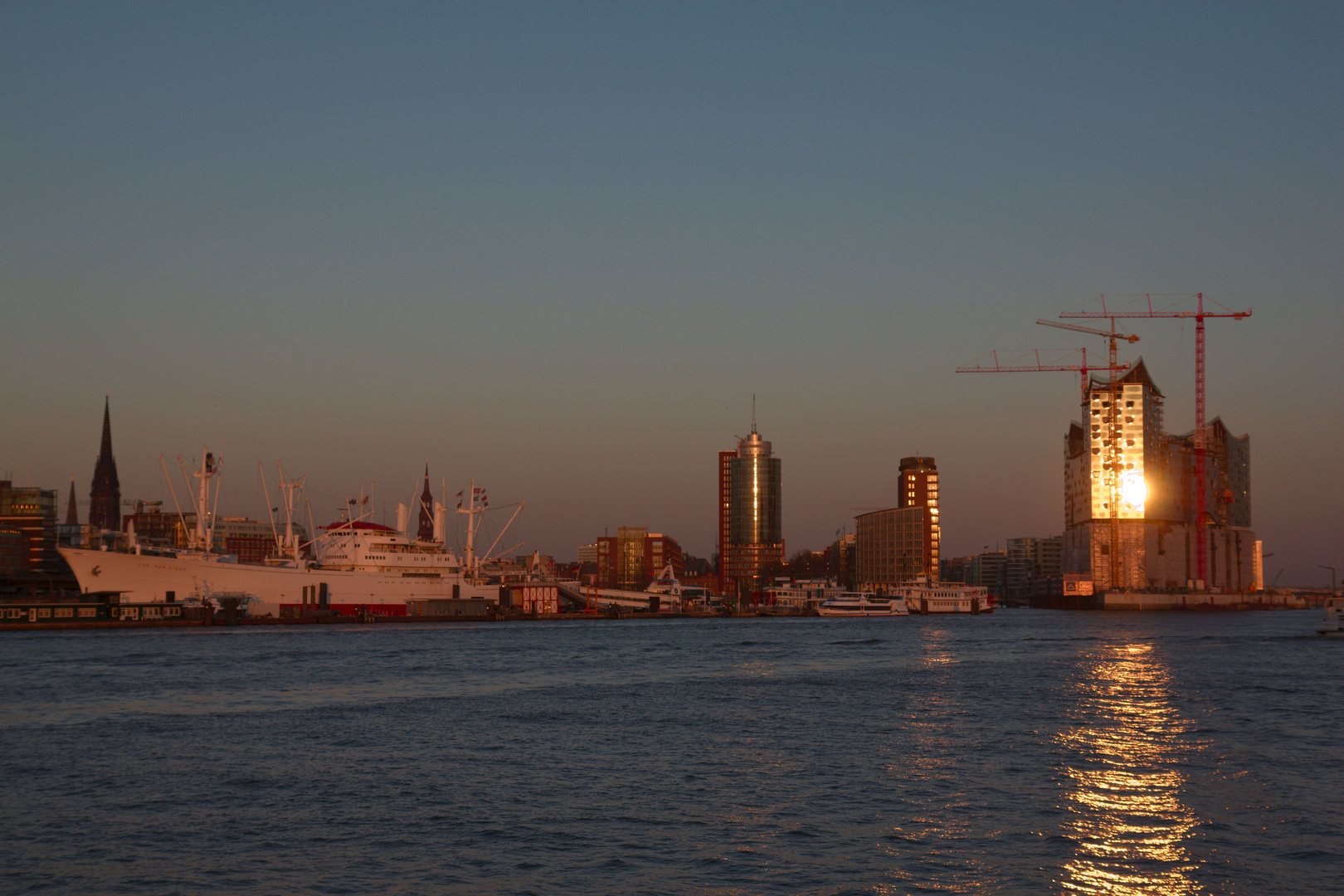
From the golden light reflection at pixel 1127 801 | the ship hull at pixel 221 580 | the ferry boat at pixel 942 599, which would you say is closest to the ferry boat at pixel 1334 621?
the golden light reflection at pixel 1127 801

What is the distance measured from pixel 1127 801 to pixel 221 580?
113 meters

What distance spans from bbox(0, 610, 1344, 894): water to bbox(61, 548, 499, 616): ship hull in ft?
202

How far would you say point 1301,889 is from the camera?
18.2 m

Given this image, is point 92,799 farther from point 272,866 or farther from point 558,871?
point 558,871

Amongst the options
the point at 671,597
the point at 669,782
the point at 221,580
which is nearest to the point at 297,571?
the point at 221,580

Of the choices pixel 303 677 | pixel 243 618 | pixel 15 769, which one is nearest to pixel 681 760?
pixel 15 769

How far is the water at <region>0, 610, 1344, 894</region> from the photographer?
1961cm

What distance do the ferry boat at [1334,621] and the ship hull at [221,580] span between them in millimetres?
98206

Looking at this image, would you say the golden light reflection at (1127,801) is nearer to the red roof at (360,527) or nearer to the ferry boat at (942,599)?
the red roof at (360,527)

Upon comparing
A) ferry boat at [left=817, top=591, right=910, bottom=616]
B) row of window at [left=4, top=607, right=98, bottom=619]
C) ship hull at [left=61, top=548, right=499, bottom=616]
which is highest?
ship hull at [left=61, top=548, right=499, bottom=616]

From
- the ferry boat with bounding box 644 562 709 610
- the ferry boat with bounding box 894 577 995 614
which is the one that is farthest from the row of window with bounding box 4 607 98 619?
the ferry boat with bounding box 894 577 995 614

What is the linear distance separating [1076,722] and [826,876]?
22195 millimetres

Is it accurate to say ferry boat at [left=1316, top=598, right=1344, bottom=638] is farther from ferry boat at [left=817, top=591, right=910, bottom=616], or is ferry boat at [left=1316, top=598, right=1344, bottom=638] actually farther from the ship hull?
the ship hull

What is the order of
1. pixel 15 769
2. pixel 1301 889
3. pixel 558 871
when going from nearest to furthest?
pixel 1301 889 → pixel 558 871 → pixel 15 769
